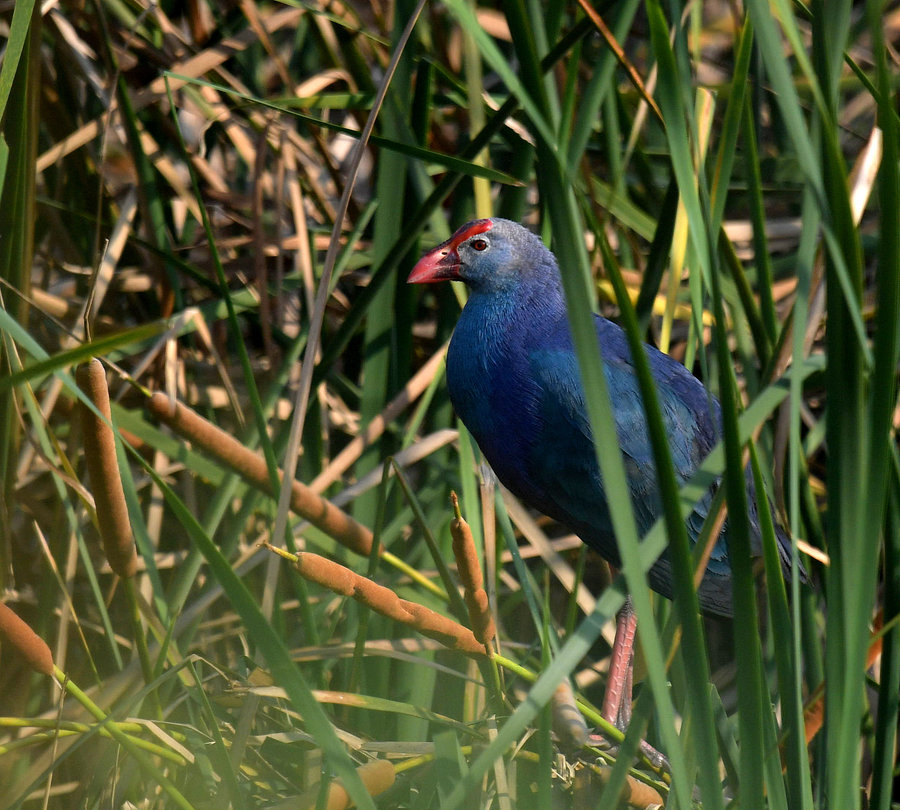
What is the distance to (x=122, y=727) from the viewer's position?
3.42 feet

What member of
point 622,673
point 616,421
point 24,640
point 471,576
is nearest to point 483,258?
point 616,421

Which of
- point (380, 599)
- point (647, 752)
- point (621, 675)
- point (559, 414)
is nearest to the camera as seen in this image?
point (380, 599)

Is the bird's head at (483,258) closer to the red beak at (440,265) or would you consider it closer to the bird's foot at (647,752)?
the red beak at (440,265)

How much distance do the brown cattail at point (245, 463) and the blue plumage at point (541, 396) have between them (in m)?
0.62

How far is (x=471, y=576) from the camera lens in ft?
2.80

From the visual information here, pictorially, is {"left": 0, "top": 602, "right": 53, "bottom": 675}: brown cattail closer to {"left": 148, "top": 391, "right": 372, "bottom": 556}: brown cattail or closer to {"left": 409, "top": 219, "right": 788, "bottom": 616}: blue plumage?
{"left": 148, "top": 391, "right": 372, "bottom": 556}: brown cattail

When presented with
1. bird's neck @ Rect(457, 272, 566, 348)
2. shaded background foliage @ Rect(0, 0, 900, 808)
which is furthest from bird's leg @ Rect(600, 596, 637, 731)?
bird's neck @ Rect(457, 272, 566, 348)

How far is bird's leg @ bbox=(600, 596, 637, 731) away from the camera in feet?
5.84

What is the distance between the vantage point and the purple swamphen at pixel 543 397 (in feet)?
5.48

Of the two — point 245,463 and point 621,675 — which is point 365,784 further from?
point 621,675

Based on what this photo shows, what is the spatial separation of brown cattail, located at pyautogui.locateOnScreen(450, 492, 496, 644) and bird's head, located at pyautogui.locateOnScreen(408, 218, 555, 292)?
2.98 ft

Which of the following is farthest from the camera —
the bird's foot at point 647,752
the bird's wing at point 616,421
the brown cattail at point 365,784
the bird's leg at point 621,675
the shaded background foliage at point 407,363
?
the bird's leg at point 621,675

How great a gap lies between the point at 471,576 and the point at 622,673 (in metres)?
1.09

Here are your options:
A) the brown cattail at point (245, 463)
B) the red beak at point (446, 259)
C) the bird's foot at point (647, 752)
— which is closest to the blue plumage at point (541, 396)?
the red beak at point (446, 259)
